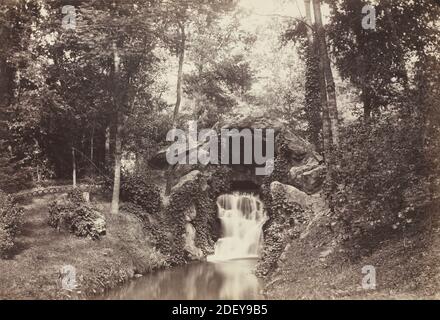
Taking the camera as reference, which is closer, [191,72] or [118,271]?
[118,271]

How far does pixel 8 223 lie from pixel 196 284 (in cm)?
674

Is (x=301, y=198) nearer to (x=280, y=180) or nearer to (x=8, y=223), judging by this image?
(x=280, y=180)

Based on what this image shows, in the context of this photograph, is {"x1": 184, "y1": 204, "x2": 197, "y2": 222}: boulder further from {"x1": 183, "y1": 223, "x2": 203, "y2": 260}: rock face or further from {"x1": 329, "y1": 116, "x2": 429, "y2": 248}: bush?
{"x1": 329, "y1": 116, "x2": 429, "y2": 248}: bush

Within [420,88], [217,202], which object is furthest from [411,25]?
[217,202]

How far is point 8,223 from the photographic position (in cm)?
1444

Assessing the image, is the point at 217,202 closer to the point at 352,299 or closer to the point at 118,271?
the point at 118,271

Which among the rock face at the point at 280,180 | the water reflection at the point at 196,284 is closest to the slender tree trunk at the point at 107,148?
the rock face at the point at 280,180

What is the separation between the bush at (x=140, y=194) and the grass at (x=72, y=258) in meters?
1.07

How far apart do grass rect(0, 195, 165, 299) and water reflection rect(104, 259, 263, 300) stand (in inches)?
25.1

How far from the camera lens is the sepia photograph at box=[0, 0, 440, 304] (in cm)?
1180

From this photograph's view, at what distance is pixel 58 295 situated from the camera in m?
11.8

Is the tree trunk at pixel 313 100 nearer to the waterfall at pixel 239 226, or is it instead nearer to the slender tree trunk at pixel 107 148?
the waterfall at pixel 239 226

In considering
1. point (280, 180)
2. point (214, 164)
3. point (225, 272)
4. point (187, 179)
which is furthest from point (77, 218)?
point (280, 180)

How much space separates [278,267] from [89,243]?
6979mm
